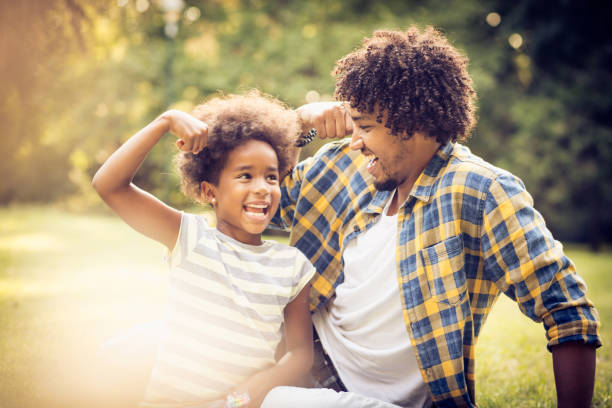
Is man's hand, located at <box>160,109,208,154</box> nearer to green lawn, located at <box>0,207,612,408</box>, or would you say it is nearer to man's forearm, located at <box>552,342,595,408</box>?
green lawn, located at <box>0,207,612,408</box>

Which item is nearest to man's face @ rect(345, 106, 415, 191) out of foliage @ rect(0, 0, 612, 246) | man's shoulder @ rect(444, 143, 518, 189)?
man's shoulder @ rect(444, 143, 518, 189)

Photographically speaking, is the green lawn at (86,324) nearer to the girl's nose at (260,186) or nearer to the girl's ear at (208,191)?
the girl's ear at (208,191)

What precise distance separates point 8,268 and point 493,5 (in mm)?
16580

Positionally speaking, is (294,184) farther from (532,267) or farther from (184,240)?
(532,267)

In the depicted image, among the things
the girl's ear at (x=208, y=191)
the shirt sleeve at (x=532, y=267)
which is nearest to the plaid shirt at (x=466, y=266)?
the shirt sleeve at (x=532, y=267)

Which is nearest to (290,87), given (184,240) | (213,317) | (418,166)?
(418,166)

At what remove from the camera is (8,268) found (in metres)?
5.67

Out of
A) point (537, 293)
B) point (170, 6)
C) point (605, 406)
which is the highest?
point (170, 6)

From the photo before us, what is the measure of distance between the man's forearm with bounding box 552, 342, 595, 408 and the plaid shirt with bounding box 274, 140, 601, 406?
0.05m

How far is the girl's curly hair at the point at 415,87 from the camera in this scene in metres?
2.45

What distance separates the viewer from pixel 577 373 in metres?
1.96

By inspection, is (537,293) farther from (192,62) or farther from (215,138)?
(192,62)

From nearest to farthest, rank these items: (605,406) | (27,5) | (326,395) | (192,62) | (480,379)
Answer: (326,395) → (605,406) → (480,379) → (27,5) → (192,62)

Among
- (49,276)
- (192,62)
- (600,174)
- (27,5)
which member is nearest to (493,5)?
(600,174)
